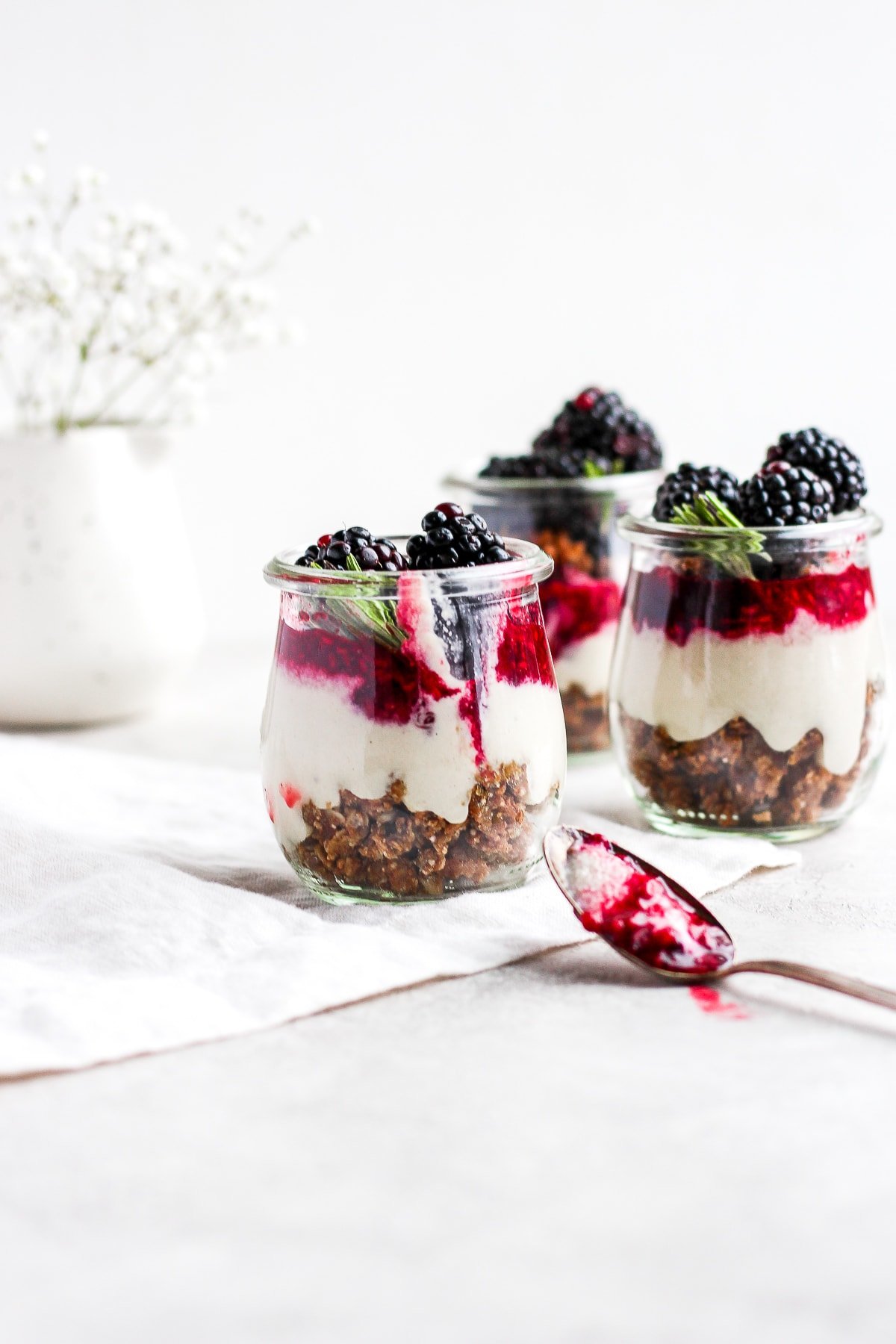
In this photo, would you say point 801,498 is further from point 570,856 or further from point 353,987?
point 353,987

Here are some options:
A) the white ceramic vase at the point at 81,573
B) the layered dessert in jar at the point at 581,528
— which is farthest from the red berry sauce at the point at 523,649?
the white ceramic vase at the point at 81,573

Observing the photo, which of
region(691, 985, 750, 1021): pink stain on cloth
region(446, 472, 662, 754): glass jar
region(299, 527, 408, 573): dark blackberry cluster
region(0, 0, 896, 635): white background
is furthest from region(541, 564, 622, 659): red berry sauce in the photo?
region(0, 0, 896, 635): white background

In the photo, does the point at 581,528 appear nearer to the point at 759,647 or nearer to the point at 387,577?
the point at 759,647

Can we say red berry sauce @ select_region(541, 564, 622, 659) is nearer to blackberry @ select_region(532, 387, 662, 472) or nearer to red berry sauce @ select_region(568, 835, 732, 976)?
blackberry @ select_region(532, 387, 662, 472)

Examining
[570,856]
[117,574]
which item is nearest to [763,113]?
[117,574]

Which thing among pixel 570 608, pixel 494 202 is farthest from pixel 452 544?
pixel 494 202

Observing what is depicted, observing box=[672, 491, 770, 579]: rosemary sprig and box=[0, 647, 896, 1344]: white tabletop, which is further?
box=[672, 491, 770, 579]: rosemary sprig
